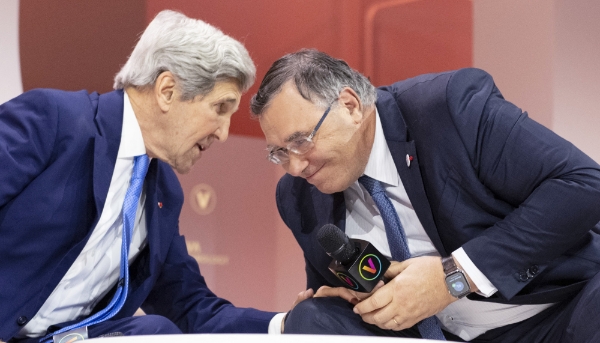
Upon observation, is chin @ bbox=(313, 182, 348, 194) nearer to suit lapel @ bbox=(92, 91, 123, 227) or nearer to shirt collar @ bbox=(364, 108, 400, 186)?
shirt collar @ bbox=(364, 108, 400, 186)

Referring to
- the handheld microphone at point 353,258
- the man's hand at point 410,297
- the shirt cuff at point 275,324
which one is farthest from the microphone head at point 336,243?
the shirt cuff at point 275,324

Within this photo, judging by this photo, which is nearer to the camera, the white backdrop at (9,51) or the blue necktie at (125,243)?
the blue necktie at (125,243)

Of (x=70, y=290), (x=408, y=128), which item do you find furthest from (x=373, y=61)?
(x=70, y=290)

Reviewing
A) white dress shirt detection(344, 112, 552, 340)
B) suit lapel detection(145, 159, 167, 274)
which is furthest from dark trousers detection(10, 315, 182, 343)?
white dress shirt detection(344, 112, 552, 340)

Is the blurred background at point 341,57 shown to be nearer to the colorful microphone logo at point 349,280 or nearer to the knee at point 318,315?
the knee at point 318,315

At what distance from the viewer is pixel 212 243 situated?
3.22 m

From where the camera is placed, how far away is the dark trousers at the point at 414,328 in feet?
5.86

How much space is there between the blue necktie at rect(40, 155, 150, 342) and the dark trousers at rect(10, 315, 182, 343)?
25mm

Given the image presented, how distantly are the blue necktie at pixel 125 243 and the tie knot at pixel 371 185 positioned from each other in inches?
27.2

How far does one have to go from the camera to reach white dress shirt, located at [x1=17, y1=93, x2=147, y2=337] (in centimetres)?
204

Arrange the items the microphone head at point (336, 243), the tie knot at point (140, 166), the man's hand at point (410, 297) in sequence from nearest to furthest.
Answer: the microphone head at point (336, 243) < the man's hand at point (410, 297) < the tie knot at point (140, 166)

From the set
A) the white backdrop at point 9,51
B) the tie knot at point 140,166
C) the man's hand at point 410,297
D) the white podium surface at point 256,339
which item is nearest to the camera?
the white podium surface at point 256,339

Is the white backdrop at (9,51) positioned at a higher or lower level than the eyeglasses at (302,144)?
higher

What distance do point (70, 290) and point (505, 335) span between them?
1.31 meters
